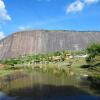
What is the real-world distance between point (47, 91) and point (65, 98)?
888 centimetres

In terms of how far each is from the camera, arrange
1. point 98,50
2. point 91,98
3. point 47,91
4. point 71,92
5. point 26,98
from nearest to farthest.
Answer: point 91,98
point 26,98
point 71,92
point 47,91
point 98,50

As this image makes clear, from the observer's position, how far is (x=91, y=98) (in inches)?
1571

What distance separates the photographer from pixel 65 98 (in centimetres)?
4150

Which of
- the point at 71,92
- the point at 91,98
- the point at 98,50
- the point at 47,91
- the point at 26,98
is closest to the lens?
the point at 91,98

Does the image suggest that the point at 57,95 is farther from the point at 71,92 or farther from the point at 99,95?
the point at 99,95

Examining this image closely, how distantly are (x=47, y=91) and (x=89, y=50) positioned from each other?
222ft

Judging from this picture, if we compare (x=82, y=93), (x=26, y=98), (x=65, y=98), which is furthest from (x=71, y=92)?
(x=26, y=98)

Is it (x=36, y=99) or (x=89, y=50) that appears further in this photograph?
(x=89, y=50)

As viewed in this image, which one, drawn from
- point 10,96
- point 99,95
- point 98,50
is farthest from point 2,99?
point 98,50

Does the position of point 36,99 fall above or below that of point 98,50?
below

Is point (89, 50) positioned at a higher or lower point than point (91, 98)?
higher

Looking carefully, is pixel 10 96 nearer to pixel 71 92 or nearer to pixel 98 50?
pixel 71 92

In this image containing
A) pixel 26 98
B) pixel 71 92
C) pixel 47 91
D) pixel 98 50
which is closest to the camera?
pixel 26 98

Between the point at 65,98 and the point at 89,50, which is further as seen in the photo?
the point at 89,50
